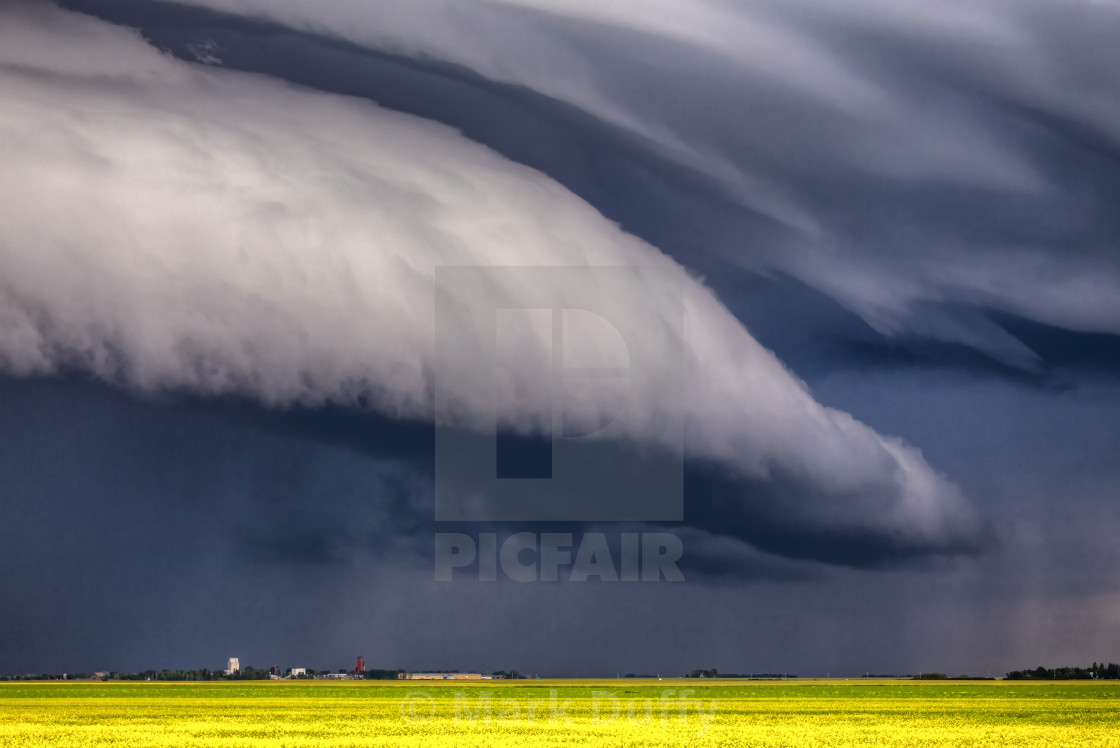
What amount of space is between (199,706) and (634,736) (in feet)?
170

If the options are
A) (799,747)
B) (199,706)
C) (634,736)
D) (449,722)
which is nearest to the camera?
(799,747)

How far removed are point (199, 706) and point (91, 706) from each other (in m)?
10.3

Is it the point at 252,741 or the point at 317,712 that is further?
the point at 317,712

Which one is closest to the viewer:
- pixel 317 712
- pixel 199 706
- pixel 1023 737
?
pixel 1023 737

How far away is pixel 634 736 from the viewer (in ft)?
138

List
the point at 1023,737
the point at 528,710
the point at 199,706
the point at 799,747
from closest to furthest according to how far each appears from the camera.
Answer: the point at 799,747
the point at 1023,737
the point at 528,710
the point at 199,706

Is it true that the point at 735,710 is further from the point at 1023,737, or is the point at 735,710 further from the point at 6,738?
the point at 6,738

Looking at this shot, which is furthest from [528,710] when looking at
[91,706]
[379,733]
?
[91,706]

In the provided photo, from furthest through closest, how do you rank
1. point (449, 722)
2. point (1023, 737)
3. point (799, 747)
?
point (449, 722)
point (1023, 737)
point (799, 747)

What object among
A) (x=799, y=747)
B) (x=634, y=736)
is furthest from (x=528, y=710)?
(x=799, y=747)

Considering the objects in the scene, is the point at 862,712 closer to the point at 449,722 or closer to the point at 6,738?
the point at 449,722

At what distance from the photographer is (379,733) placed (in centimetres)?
4647

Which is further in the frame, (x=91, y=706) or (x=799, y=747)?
(x=91, y=706)

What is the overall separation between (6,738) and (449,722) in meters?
20.0
